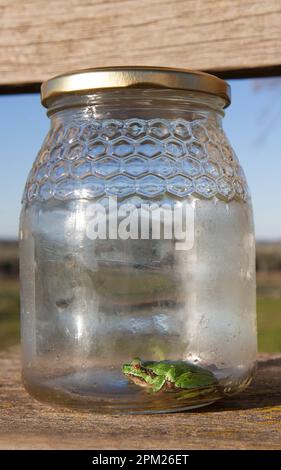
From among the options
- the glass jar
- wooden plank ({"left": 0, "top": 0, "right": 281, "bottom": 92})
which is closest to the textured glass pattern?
the glass jar

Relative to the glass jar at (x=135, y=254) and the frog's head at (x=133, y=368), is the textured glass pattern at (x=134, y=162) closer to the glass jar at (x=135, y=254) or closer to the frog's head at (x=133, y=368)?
the glass jar at (x=135, y=254)

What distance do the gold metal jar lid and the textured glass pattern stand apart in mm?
59

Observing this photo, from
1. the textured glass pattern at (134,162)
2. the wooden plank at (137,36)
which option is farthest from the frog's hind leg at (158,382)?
the wooden plank at (137,36)

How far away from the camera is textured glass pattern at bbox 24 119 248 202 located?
2.93 feet

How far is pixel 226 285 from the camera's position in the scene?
35.9 inches

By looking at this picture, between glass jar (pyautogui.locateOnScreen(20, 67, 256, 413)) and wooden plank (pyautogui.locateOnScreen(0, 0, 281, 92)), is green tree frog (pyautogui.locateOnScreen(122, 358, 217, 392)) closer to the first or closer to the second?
glass jar (pyautogui.locateOnScreen(20, 67, 256, 413))

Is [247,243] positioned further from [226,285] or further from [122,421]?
[122,421]

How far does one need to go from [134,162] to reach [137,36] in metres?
0.29

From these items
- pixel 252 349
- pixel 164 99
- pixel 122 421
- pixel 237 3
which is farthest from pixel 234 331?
pixel 237 3

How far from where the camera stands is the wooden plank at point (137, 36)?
1072 mm

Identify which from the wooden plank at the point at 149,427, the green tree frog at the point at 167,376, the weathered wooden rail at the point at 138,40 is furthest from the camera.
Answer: the weathered wooden rail at the point at 138,40

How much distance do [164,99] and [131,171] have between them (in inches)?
3.9

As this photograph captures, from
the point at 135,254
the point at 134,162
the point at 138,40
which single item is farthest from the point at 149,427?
the point at 138,40

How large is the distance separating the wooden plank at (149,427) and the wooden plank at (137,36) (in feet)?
1.60
